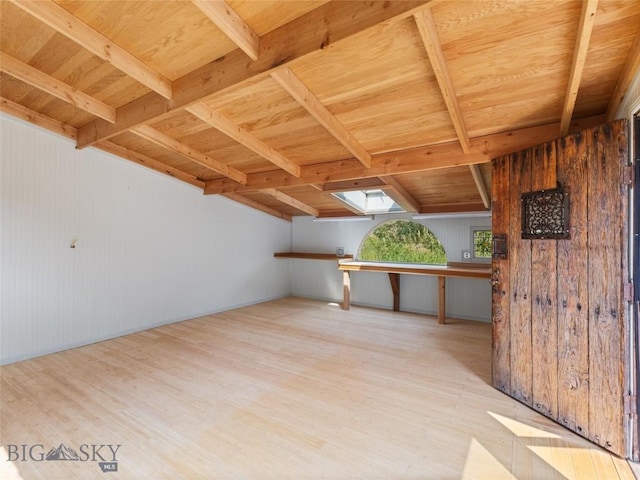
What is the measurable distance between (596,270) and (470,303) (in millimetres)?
3186

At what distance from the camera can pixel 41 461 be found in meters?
1.77

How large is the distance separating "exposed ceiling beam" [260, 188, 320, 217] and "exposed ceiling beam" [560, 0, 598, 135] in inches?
143

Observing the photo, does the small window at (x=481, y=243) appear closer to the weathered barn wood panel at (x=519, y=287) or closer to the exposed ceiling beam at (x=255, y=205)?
the weathered barn wood panel at (x=519, y=287)

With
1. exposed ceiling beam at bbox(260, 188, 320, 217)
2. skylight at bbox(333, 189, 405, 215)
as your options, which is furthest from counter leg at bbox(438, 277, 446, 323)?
exposed ceiling beam at bbox(260, 188, 320, 217)

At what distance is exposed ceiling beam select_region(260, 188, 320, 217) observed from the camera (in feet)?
16.0

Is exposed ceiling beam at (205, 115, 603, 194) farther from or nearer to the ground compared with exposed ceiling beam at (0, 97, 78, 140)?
nearer to the ground

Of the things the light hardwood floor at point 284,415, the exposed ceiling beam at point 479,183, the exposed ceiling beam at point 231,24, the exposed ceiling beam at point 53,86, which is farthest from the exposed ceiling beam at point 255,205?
the exposed ceiling beam at point 479,183

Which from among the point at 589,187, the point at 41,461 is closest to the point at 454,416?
the point at 589,187

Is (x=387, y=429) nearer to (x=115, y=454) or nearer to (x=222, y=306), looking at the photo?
(x=115, y=454)

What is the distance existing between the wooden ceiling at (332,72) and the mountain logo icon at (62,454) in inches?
102

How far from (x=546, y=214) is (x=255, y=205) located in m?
5.05

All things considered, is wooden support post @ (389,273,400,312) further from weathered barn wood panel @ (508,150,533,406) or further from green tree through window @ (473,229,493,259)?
weathered barn wood panel @ (508,150,533,406)

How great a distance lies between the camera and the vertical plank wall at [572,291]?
70.6 inches

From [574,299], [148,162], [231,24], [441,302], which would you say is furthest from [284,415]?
[148,162]
